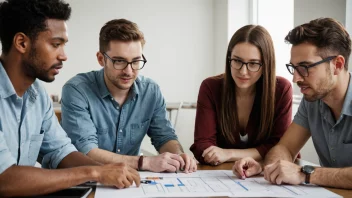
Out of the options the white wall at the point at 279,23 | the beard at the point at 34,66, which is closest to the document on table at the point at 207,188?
the beard at the point at 34,66

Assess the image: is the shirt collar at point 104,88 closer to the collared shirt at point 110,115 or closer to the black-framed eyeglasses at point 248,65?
the collared shirt at point 110,115

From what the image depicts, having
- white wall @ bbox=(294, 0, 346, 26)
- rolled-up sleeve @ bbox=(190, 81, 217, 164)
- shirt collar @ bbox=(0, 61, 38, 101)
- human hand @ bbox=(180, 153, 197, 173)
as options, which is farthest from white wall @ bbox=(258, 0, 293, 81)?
shirt collar @ bbox=(0, 61, 38, 101)

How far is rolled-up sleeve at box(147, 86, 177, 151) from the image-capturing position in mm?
2203

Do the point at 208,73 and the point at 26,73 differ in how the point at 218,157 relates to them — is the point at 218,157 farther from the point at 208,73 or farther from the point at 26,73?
the point at 208,73

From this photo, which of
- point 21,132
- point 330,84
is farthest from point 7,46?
point 330,84

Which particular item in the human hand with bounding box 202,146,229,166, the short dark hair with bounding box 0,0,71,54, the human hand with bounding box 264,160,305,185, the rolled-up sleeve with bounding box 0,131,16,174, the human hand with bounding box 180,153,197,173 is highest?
the short dark hair with bounding box 0,0,71,54

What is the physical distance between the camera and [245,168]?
1559 millimetres

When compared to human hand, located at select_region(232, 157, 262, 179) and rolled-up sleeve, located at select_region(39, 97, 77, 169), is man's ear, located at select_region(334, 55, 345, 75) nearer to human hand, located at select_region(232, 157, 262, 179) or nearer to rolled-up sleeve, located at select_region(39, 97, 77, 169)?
human hand, located at select_region(232, 157, 262, 179)

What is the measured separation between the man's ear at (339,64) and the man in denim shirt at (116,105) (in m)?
0.87

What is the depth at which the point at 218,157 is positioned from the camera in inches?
70.4

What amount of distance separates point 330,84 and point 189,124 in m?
3.46

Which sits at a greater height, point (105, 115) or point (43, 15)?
point (43, 15)

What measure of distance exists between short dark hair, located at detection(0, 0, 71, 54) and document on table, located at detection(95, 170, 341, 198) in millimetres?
629

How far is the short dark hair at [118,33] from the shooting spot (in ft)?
6.54
